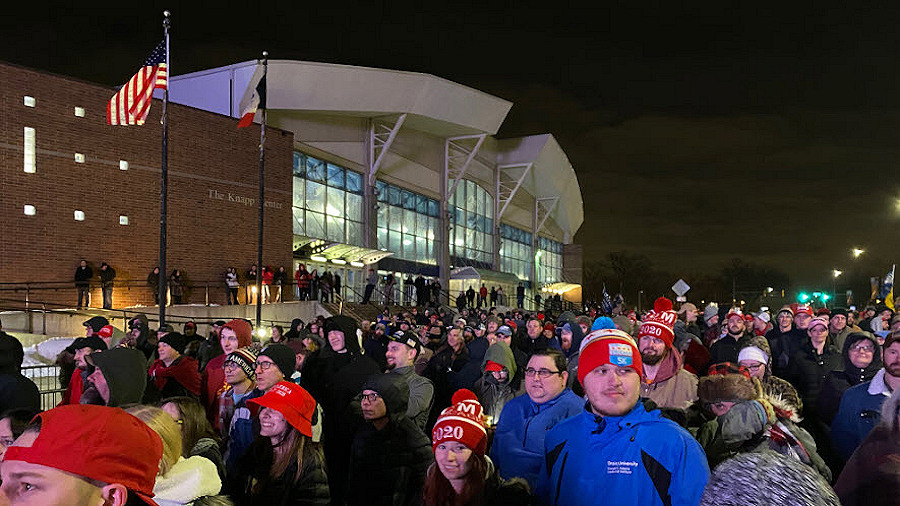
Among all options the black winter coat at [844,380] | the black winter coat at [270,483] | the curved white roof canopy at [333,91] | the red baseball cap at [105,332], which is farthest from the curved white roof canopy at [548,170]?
the black winter coat at [270,483]

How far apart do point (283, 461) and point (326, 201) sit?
3333 centimetres

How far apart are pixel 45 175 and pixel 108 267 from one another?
3509 millimetres

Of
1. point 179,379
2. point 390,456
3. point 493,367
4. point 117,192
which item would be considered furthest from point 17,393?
point 117,192

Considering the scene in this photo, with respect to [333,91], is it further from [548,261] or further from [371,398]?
[548,261]

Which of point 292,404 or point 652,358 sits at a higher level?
point 652,358

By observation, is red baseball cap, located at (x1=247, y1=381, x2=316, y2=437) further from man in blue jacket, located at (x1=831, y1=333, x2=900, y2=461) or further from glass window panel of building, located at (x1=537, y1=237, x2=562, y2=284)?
glass window panel of building, located at (x1=537, y1=237, x2=562, y2=284)

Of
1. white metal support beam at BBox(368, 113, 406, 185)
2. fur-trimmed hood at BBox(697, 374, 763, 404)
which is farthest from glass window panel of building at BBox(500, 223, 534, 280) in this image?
fur-trimmed hood at BBox(697, 374, 763, 404)

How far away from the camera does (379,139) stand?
130 ft

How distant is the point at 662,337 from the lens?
579 centimetres

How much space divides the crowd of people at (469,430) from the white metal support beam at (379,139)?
1220 inches

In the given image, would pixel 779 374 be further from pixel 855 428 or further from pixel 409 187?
pixel 409 187

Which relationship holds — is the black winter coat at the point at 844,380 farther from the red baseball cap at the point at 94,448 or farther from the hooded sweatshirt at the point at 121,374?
the red baseball cap at the point at 94,448

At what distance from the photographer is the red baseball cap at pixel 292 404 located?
4375 mm

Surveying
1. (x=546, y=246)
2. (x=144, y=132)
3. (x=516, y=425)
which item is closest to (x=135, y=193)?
(x=144, y=132)
